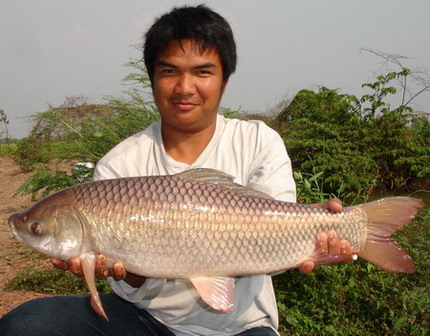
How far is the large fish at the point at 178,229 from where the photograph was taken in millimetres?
1971

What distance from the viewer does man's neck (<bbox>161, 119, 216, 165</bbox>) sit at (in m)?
2.56

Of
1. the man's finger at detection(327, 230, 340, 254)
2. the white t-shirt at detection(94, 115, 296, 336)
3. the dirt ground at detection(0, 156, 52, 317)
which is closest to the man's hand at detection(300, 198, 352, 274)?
the man's finger at detection(327, 230, 340, 254)

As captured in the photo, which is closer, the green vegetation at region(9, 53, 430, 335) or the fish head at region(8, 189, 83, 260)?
the fish head at region(8, 189, 83, 260)

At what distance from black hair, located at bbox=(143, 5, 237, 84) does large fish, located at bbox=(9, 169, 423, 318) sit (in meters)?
0.77

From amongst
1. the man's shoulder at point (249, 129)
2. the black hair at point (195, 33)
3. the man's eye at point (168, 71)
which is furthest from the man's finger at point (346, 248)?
the man's eye at point (168, 71)

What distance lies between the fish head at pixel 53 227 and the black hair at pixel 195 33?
3.21 ft

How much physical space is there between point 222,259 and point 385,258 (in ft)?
2.69

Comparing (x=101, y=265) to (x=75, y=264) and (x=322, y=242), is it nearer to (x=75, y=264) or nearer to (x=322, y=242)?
(x=75, y=264)

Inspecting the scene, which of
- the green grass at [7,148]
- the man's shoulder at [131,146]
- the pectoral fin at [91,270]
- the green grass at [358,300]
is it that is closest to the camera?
the pectoral fin at [91,270]

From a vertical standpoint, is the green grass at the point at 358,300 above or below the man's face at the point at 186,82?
below

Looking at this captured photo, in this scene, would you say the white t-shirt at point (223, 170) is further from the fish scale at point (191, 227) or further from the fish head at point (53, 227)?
the fish head at point (53, 227)

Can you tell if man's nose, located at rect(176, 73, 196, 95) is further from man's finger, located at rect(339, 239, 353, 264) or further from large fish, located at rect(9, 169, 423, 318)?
man's finger, located at rect(339, 239, 353, 264)

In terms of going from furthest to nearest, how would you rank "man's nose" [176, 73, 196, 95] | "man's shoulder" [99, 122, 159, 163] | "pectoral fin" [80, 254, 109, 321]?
"man's shoulder" [99, 122, 159, 163], "man's nose" [176, 73, 196, 95], "pectoral fin" [80, 254, 109, 321]

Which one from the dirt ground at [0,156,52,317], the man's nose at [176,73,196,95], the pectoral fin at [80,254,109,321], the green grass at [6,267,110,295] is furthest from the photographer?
the green grass at [6,267,110,295]
